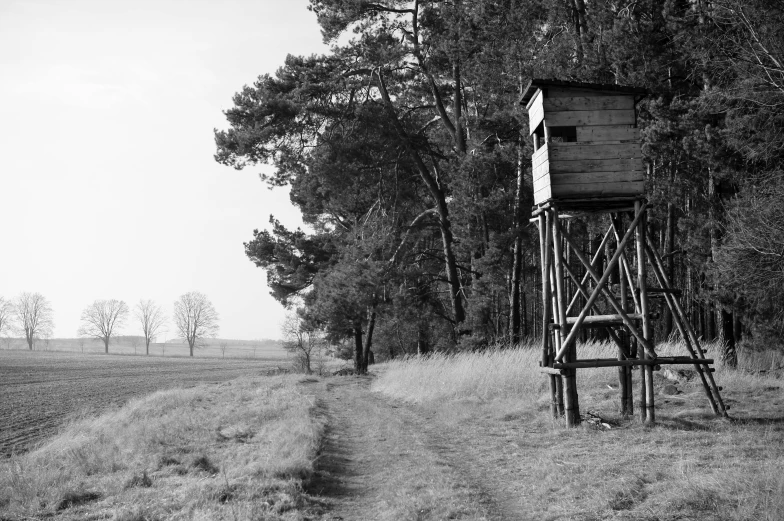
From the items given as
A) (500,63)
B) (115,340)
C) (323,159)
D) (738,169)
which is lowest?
(115,340)

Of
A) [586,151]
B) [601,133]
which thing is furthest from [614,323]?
[601,133]

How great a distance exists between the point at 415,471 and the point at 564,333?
15.2ft

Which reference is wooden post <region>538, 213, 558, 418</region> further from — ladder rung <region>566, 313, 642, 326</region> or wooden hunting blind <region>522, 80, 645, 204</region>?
wooden hunting blind <region>522, 80, 645, 204</region>

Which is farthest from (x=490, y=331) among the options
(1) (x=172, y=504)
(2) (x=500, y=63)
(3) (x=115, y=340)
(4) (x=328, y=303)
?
(3) (x=115, y=340)

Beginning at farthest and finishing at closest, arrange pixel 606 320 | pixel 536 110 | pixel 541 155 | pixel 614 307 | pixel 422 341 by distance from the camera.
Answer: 1. pixel 422 341
2. pixel 536 110
3. pixel 541 155
4. pixel 606 320
5. pixel 614 307

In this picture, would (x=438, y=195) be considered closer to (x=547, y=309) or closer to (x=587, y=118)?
(x=547, y=309)

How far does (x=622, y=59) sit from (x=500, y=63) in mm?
5007

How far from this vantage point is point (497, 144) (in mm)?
21953

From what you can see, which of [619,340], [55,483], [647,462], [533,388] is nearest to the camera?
[647,462]

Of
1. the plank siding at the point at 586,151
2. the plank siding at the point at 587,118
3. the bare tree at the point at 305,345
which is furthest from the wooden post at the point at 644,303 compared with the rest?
the bare tree at the point at 305,345

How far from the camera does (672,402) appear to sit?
12.0 meters

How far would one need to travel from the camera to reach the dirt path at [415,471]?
625 centimetres

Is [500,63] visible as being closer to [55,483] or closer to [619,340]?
[619,340]

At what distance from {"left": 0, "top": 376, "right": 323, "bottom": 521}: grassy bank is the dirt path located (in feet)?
1.50
